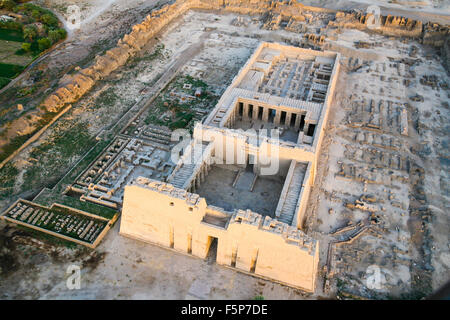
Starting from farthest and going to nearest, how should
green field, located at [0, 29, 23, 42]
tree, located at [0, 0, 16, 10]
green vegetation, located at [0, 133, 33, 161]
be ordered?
tree, located at [0, 0, 16, 10]
green field, located at [0, 29, 23, 42]
green vegetation, located at [0, 133, 33, 161]

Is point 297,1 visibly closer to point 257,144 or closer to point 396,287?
point 257,144

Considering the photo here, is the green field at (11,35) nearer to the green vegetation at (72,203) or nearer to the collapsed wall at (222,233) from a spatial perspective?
the green vegetation at (72,203)

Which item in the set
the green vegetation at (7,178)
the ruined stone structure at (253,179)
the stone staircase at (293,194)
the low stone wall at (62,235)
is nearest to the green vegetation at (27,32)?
the green vegetation at (7,178)

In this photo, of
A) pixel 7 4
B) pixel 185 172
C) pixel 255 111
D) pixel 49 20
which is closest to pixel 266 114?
pixel 255 111

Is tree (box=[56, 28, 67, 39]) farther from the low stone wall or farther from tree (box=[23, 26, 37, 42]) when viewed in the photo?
the low stone wall

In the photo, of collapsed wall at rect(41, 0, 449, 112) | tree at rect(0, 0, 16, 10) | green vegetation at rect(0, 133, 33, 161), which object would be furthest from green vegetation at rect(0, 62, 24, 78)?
tree at rect(0, 0, 16, 10)

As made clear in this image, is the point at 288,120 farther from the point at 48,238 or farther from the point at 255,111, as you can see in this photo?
the point at 48,238
